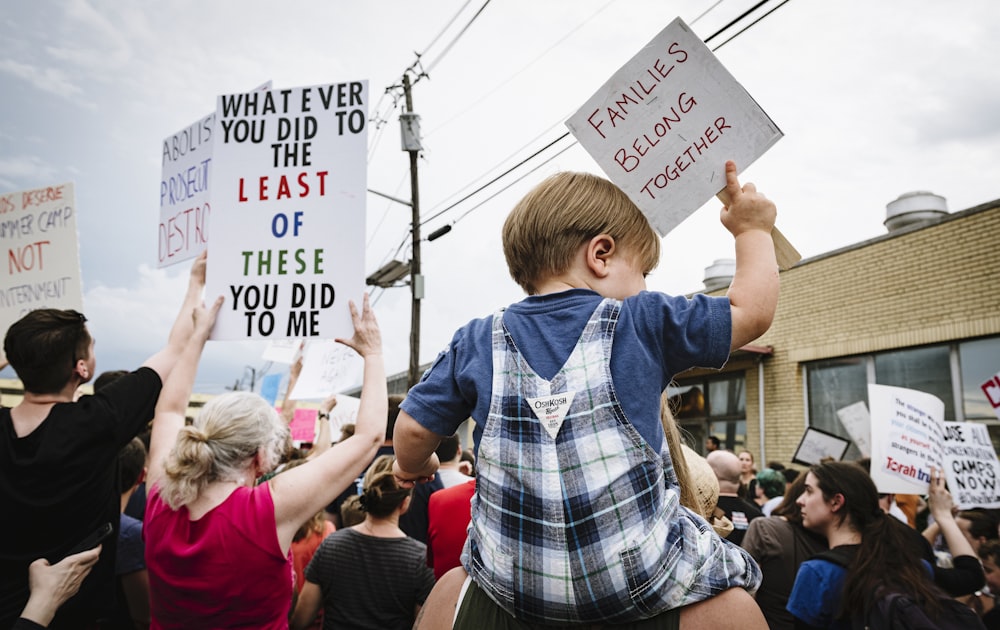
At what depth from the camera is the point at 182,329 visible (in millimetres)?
2701

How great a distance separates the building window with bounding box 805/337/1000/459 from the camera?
9.75 metres

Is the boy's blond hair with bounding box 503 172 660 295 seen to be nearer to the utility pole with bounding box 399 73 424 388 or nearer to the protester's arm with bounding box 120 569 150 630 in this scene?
the protester's arm with bounding box 120 569 150 630

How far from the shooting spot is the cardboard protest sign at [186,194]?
3.12m

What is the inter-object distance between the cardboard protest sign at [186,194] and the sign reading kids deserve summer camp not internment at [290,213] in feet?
1.15

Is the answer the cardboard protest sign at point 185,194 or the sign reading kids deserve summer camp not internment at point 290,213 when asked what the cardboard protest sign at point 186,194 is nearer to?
the cardboard protest sign at point 185,194

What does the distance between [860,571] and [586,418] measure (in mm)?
2592

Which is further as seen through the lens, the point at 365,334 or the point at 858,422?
the point at 858,422

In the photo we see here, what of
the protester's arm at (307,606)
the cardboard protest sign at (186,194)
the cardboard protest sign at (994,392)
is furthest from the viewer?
the cardboard protest sign at (994,392)

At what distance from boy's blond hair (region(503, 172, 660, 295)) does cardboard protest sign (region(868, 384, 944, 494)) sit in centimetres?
416

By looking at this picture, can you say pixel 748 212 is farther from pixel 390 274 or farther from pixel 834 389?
pixel 390 274

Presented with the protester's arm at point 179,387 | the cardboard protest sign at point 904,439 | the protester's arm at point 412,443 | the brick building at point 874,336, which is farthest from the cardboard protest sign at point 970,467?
the protester's arm at point 179,387

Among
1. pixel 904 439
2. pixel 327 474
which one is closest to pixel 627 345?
pixel 327 474

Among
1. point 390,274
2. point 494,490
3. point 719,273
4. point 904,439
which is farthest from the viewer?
point 390,274

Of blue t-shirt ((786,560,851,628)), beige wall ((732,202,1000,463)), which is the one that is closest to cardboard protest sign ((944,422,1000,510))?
blue t-shirt ((786,560,851,628))
